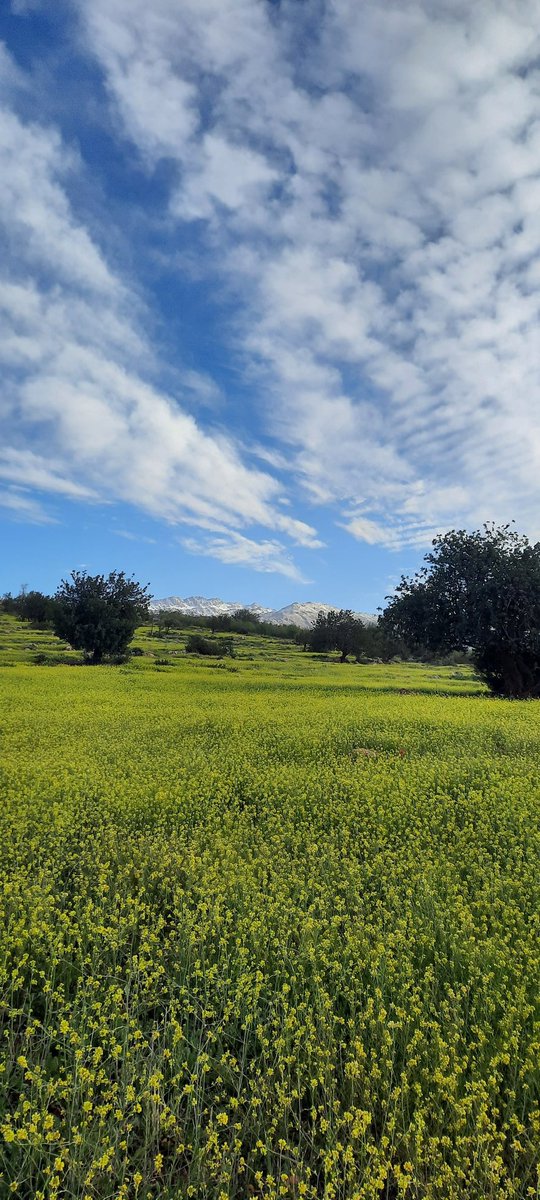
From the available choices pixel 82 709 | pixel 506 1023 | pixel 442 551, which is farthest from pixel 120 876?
pixel 442 551

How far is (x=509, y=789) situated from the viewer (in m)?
10.4

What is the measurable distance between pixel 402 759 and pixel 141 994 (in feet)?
31.5

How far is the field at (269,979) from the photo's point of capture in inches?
133

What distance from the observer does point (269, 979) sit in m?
5.01

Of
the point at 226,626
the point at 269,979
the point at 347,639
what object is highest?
the point at 226,626

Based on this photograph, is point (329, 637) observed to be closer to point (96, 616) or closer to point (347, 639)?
point (347, 639)

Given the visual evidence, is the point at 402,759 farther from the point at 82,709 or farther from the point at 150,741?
the point at 82,709

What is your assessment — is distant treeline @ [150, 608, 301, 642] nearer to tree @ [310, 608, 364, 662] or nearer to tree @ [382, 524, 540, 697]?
tree @ [310, 608, 364, 662]

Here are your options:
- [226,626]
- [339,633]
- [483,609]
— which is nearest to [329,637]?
[339,633]

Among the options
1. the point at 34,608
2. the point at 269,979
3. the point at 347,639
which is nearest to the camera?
the point at 269,979

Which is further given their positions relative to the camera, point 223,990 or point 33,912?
point 33,912

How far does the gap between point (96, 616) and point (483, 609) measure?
34239 mm

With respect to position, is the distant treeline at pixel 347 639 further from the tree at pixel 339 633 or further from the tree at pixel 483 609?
the tree at pixel 483 609

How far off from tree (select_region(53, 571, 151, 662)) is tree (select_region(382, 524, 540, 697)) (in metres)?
26.1
